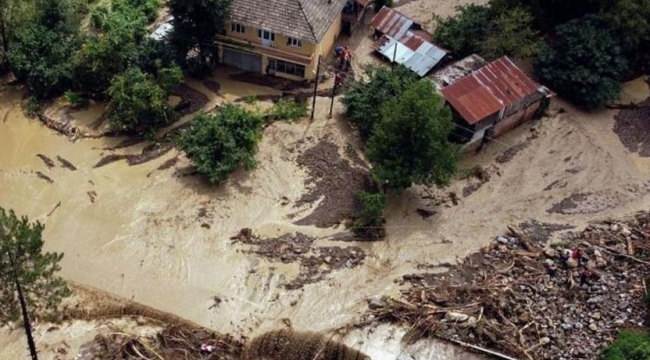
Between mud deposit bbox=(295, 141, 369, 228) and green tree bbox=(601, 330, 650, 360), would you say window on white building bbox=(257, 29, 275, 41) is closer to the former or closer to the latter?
mud deposit bbox=(295, 141, 369, 228)

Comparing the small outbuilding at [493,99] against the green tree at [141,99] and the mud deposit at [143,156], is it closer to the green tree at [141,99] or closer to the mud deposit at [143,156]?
the green tree at [141,99]

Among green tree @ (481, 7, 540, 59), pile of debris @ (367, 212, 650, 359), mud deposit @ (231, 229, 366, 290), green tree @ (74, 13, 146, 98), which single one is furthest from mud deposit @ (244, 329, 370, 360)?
green tree @ (481, 7, 540, 59)

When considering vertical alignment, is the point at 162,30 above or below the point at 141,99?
above

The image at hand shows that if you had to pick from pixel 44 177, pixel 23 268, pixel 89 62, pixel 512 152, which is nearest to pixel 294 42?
pixel 89 62

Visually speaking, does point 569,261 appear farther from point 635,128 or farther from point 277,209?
point 277,209

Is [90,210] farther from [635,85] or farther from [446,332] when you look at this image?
[635,85]

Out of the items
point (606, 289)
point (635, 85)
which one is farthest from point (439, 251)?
point (635, 85)
